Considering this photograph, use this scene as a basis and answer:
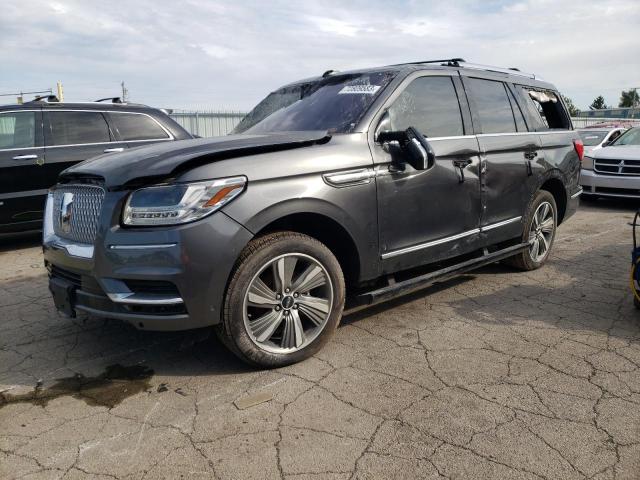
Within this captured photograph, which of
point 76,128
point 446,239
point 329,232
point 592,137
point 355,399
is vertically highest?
point 592,137

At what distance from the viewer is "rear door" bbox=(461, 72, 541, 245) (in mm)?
4387

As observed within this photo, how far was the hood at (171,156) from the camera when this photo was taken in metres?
2.83

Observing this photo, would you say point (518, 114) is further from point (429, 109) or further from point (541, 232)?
point (429, 109)

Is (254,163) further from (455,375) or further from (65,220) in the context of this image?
(455,375)

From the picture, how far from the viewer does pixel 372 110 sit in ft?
11.8

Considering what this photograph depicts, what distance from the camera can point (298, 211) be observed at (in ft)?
10.2

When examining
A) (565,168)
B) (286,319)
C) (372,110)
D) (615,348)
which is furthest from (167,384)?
(565,168)

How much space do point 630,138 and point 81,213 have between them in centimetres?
1134

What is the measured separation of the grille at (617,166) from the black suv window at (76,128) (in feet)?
28.4

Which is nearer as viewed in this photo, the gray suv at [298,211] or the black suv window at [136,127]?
the gray suv at [298,211]

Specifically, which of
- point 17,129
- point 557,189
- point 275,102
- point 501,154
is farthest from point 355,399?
point 17,129

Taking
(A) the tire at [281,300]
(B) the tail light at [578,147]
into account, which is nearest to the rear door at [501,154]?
(B) the tail light at [578,147]

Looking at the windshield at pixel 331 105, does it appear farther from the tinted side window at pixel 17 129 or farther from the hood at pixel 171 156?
the tinted side window at pixel 17 129

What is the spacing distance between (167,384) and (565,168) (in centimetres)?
441
